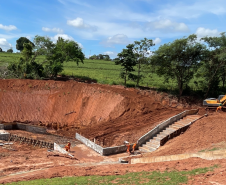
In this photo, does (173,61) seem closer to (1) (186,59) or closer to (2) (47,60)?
(1) (186,59)

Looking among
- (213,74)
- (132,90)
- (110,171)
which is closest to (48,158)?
(110,171)

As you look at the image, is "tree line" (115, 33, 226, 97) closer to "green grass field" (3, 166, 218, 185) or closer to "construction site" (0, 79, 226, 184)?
"construction site" (0, 79, 226, 184)

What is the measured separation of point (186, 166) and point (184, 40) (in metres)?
18.5

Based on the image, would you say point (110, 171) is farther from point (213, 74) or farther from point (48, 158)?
point (213, 74)

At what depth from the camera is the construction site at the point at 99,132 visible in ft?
38.5

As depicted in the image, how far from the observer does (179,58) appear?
87.4 feet

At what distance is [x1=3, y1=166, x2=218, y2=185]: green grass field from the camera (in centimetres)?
857

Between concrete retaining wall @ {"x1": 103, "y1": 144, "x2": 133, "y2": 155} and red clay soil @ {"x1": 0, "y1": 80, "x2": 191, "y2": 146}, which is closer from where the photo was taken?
A: concrete retaining wall @ {"x1": 103, "y1": 144, "x2": 133, "y2": 155}

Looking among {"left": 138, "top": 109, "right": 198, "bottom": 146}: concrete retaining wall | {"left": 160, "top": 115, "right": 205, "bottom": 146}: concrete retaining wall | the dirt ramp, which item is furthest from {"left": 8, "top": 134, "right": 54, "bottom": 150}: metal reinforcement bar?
{"left": 160, "top": 115, "right": 205, "bottom": 146}: concrete retaining wall

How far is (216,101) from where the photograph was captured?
21469mm

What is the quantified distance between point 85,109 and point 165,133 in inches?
409

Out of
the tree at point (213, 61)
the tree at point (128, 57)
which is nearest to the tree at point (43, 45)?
the tree at point (128, 57)

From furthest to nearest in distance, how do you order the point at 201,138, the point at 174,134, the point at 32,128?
1. the point at 32,128
2. the point at 174,134
3. the point at 201,138

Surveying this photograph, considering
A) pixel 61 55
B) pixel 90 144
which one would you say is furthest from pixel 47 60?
pixel 90 144
